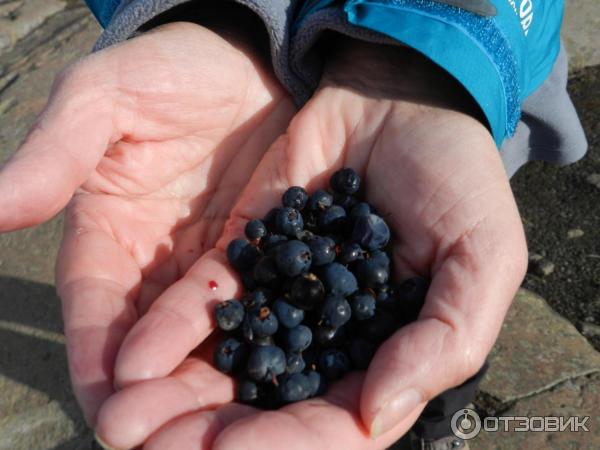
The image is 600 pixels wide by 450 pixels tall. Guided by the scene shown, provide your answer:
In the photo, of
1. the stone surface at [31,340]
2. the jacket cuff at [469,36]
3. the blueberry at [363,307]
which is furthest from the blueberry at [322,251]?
the stone surface at [31,340]

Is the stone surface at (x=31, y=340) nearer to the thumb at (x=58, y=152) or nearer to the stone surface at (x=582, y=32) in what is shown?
the thumb at (x=58, y=152)

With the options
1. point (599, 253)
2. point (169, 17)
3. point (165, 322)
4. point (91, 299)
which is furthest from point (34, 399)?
point (599, 253)

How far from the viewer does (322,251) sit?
1.33m

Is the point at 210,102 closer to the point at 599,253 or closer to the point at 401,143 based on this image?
the point at 401,143

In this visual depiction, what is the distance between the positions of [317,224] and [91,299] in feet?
1.54

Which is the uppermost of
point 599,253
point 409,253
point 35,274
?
point 409,253

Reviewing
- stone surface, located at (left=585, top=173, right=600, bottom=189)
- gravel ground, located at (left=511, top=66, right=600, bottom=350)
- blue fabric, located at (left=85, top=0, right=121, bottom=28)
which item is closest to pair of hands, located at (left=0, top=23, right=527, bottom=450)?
blue fabric, located at (left=85, top=0, right=121, bottom=28)

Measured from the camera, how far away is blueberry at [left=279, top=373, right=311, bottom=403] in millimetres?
1173

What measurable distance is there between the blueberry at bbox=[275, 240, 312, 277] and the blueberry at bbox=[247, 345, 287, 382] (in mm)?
150

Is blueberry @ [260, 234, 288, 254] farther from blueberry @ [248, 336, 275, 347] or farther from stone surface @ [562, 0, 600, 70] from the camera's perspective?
stone surface @ [562, 0, 600, 70]

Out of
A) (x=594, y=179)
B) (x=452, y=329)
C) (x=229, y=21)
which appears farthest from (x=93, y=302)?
(x=594, y=179)

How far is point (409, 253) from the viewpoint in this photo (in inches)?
53.9

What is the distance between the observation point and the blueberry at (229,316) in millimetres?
1261

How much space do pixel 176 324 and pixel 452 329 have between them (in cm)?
48
